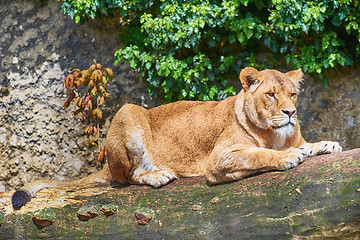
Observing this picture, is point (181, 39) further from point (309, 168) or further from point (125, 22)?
point (309, 168)

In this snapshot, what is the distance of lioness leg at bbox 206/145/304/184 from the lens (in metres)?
4.44

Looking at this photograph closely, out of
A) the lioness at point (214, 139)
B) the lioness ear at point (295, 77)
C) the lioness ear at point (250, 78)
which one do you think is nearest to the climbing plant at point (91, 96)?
the lioness at point (214, 139)

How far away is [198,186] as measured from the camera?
16.3ft

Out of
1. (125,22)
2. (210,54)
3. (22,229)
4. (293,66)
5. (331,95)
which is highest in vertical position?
(125,22)

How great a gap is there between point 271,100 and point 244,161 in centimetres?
67

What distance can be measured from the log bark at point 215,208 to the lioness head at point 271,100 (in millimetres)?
480

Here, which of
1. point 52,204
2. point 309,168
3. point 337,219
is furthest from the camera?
point 52,204

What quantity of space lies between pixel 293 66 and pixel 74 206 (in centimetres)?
422

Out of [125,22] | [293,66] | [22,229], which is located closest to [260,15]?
[293,66]

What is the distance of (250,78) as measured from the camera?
16.4 feet

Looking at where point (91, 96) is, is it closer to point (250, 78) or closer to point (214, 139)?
point (214, 139)

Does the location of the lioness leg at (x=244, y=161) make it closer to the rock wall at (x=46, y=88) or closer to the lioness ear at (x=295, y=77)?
the lioness ear at (x=295, y=77)

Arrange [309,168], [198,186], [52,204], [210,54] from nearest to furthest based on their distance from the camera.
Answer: [309,168] < [198,186] < [52,204] < [210,54]

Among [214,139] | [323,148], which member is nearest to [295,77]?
[323,148]
